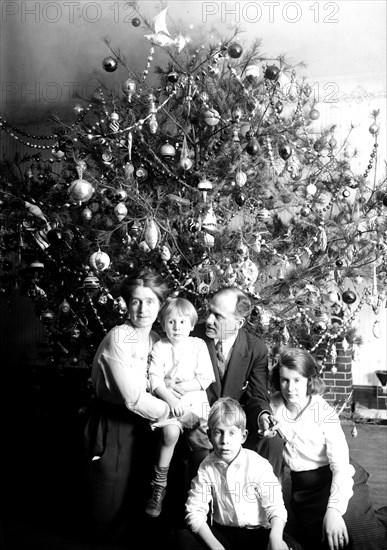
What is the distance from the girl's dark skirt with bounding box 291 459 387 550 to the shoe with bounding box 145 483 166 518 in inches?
22.7

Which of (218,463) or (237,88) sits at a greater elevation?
(237,88)

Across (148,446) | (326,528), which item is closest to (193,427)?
(148,446)

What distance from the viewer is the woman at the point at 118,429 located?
2623 millimetres

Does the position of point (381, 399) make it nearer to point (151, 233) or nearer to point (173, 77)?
point (151, 233)

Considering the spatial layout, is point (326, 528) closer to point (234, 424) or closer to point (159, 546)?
point (234, 424)

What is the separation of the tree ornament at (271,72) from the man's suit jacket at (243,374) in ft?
5.30

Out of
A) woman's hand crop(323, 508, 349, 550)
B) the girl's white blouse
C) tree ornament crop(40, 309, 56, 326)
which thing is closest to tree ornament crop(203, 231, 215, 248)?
tree ornament crop(40, 309, 56, 326)

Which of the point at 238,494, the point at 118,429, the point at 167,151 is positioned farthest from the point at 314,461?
the point at 167,151

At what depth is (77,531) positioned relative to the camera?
2781 millimetres

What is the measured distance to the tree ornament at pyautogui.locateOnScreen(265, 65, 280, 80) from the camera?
357cm

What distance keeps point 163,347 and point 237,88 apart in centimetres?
207

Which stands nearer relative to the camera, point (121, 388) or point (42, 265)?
point (121, 388)

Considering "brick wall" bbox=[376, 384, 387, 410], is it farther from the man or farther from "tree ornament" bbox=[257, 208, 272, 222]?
the man

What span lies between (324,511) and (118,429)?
935mm
